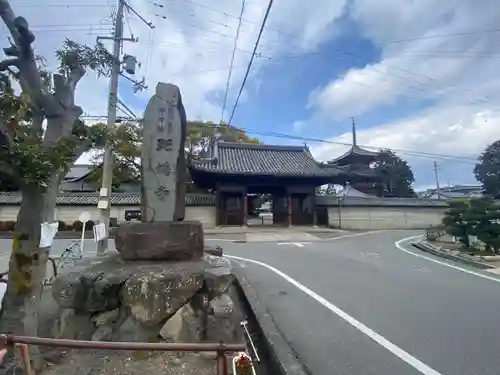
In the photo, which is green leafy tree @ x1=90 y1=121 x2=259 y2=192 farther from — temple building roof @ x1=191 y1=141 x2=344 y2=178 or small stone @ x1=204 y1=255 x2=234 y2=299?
small stone @ x1=204 y1=255 x2=234 y2=299

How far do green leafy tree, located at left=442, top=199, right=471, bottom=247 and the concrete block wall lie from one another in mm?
11469

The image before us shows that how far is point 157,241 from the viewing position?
452cm

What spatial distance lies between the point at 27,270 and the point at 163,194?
7.08ft

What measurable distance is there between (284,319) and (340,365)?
61.9 inches

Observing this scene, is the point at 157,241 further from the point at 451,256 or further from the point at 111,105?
the point at 451,256

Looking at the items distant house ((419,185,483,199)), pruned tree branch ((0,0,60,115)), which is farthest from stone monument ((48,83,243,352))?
distant house ((419,185,483,199))

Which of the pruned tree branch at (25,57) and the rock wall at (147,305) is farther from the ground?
the pruned tree branch at (25,57)

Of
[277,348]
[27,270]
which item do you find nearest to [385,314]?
[277,348]

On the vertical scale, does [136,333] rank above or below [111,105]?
below

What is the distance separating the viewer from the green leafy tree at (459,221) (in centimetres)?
1207

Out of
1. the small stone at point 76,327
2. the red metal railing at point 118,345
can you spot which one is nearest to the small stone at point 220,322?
the small stone at point 76,327

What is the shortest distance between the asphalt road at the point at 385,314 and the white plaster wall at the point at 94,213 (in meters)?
14.3

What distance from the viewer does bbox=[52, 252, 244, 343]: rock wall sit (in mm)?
3594

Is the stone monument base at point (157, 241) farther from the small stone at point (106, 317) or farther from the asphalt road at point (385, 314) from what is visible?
the asphalt road at point (385, 314)
